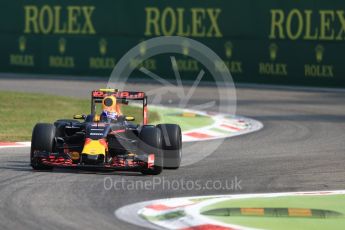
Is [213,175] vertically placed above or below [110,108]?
below

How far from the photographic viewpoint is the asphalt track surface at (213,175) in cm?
1000

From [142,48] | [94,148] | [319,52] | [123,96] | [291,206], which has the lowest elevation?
[291,206]

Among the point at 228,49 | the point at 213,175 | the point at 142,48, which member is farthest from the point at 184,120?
the point at 142,48

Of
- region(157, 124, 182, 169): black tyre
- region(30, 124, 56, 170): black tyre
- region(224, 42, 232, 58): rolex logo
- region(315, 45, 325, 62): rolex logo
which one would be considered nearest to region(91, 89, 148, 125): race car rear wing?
region(157, 124, 182, 169): black tyre

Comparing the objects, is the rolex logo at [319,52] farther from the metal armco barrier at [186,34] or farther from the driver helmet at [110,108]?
the driver helmet at [110,108]

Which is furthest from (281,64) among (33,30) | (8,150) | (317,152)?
(8,150)

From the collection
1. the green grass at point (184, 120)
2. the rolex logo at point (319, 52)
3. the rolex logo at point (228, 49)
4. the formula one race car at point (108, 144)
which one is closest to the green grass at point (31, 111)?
the green grass at point (184, 120)

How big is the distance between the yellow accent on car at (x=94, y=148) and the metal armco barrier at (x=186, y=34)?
1827cm

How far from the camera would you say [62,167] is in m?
13.6

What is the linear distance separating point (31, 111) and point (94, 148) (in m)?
9.64

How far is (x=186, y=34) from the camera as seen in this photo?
32.0m

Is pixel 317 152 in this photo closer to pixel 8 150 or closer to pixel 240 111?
pixel 8 150

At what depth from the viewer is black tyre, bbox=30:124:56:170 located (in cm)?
1332

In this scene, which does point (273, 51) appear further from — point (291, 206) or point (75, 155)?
point (291, 206)
